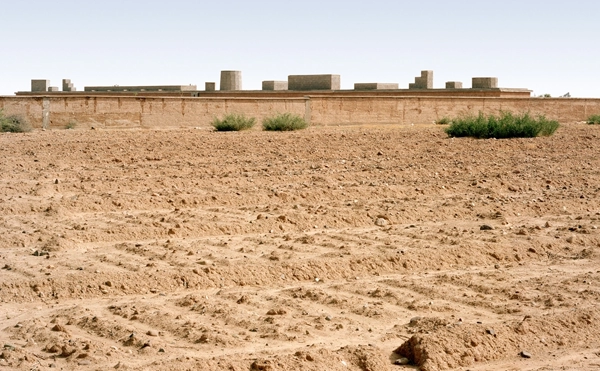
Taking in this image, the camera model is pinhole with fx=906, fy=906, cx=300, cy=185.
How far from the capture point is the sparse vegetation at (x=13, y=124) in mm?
24906

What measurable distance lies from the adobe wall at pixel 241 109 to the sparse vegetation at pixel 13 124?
4.44 ft

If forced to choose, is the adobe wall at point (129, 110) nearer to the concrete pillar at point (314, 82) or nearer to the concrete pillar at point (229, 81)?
the concrete pillar at point (314, 82)

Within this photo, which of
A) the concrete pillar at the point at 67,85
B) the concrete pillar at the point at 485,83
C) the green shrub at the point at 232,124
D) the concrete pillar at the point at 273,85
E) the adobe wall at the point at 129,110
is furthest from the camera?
the concrete pillar at the point at 67,85

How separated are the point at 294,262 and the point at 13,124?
1688 centimetres

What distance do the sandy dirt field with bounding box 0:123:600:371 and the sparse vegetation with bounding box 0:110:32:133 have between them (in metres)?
5.82

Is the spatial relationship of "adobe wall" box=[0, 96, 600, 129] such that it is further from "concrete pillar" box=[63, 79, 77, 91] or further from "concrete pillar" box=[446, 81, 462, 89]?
"concrete pillar" box=[63, 79, 77, 91]

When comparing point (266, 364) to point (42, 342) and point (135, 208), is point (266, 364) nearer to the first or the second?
point (42, 342)

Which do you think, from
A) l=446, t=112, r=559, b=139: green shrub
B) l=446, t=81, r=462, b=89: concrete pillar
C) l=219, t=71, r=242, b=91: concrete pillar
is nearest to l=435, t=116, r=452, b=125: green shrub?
l=446, t=112, r=559, b=139: green shrub

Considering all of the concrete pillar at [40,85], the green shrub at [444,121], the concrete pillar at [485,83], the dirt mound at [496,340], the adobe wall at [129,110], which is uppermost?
the concrete pillar at [485,83]

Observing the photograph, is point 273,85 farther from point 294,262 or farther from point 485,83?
point 294,262

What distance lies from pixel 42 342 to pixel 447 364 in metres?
3.36

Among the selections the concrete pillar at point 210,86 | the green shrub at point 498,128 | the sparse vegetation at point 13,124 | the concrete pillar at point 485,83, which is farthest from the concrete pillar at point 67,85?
the green shrub at point 498,128

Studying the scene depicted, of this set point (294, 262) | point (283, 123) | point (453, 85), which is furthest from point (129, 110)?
point (453, 85)

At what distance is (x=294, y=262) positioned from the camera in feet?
34.2
